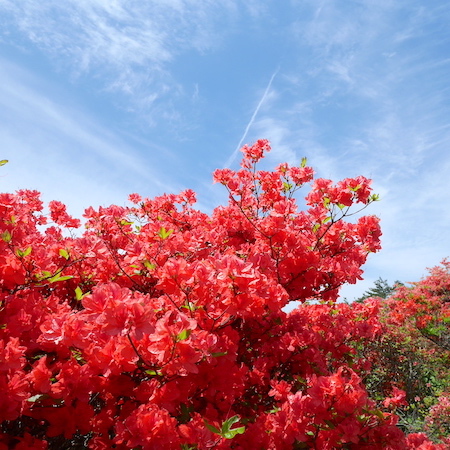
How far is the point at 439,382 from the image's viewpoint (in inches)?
354

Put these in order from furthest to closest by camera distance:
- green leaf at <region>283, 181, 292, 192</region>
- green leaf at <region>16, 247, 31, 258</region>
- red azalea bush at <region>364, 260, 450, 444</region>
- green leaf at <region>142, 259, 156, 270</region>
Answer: red azalea bush at <region>364, 260, 450, 444</region>, green leaf at <region>283, 181, 292, 192</region>, green leaf at <region>142, 259, 156, 270</region>, green leaf at <region>16, 247, 31, 258</region>

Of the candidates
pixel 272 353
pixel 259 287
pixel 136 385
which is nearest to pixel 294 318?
pixel 272 353

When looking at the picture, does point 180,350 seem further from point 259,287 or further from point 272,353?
point 272,353

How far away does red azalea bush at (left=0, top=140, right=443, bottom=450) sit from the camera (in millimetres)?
1852

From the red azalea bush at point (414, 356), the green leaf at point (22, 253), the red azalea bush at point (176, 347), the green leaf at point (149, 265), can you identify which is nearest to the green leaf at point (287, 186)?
the red azalea bush at point (176, 347)

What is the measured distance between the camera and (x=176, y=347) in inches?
72.4

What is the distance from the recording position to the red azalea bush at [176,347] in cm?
185

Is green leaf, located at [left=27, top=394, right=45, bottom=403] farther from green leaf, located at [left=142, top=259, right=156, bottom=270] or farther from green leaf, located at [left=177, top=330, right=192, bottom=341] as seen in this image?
green leaf, located at [left=142, top=259, right=156, bottom=270]

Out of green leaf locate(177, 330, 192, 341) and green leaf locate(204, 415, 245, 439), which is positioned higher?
green leaf locate(177, 330, 192, 341)

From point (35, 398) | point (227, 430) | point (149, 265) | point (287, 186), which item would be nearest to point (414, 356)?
point (287, 186)

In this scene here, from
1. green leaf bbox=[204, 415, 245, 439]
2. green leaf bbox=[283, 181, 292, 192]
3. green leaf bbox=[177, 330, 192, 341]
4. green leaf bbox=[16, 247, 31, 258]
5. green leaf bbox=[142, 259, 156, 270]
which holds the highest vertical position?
green leaf bbox=[283, 181, 292, 192]

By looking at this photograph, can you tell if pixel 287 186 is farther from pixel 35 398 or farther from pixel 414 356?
pixel 414 356

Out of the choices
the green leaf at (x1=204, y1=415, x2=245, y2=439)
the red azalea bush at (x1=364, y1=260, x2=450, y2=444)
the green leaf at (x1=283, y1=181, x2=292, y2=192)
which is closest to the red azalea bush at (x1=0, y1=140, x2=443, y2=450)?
the green leaf at (x1=204, y1=415, x2=245, y2=439)

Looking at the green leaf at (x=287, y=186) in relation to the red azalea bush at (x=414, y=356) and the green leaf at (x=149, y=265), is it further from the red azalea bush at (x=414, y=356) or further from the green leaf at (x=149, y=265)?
the red azalea bush at (x=414, y=356)
